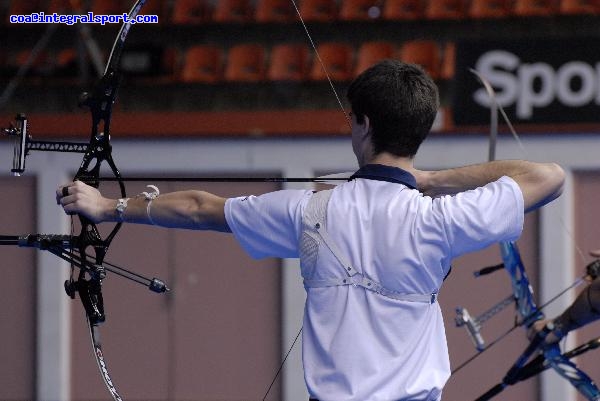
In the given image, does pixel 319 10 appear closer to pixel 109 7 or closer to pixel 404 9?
pixel 404 9

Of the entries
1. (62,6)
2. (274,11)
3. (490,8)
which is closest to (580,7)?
(490,8)

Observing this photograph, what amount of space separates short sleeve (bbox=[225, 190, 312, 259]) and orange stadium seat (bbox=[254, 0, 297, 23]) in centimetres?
526

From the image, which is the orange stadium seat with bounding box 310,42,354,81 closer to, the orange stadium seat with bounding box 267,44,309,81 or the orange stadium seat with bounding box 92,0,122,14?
the orange stadium seat with bounding box 267,44,309,81

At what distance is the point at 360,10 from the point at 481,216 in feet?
17.6

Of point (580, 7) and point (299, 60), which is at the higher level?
point (580, 7)

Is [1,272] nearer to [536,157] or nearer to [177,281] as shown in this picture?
[177,281]

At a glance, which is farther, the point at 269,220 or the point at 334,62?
the point at 334,62

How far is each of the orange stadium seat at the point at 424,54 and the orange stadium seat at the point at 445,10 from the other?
7.8 inches

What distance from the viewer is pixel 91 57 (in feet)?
22.4

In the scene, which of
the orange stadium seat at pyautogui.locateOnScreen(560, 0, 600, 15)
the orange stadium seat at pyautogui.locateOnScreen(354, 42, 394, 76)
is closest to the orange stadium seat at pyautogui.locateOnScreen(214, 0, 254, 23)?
the orange stadium seat at pyautogui.locateOnScreen(354, 42, 394, 76)

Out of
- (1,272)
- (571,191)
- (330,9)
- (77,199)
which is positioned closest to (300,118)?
(330,9)

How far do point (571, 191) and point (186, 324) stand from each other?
2.61 meters

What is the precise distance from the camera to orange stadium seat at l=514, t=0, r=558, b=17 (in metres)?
6.56

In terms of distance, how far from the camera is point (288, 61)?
6.85m
